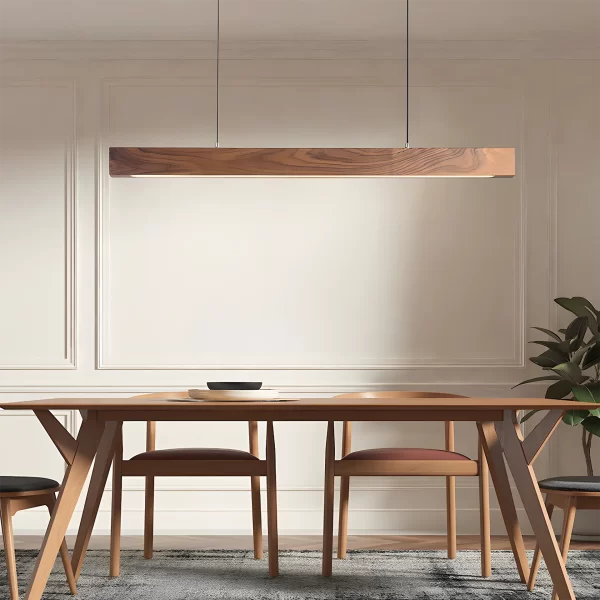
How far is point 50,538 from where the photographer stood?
278cm

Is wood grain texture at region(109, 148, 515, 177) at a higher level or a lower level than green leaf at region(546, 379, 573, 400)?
higher

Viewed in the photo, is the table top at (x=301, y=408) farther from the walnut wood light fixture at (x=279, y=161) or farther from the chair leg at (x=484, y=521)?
the walnut wood light fixture at (x=279, y=161)

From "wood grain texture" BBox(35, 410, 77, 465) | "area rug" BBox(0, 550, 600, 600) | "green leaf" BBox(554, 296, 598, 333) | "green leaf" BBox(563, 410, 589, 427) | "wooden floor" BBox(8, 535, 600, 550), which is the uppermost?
"green leaf" BBox(554, 296, 598, 333)

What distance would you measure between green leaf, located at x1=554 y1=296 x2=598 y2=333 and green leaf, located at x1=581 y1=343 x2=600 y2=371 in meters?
0.09

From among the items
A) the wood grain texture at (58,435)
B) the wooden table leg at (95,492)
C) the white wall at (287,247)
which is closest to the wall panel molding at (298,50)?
the white wall at (287,247)

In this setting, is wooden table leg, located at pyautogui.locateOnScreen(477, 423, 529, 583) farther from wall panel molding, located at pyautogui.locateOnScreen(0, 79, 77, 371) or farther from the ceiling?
wall panel molding, located at pyautogui.locateOnScreen(0, 79, 77, 371)

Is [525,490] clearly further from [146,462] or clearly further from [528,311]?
[528,311]

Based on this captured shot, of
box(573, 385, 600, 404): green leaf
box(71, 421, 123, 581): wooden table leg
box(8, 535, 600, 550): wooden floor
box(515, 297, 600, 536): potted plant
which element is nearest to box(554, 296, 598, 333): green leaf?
box(515, 297, 600, 536): potted plant

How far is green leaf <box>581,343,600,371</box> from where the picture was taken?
4.14 meters

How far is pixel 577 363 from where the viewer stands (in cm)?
420

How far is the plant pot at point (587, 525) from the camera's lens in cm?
436

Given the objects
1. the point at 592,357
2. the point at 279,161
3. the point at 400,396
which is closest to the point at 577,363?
the point at 592,357

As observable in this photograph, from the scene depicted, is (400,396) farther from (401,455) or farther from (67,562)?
(67,562)

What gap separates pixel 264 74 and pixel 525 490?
282 cm
